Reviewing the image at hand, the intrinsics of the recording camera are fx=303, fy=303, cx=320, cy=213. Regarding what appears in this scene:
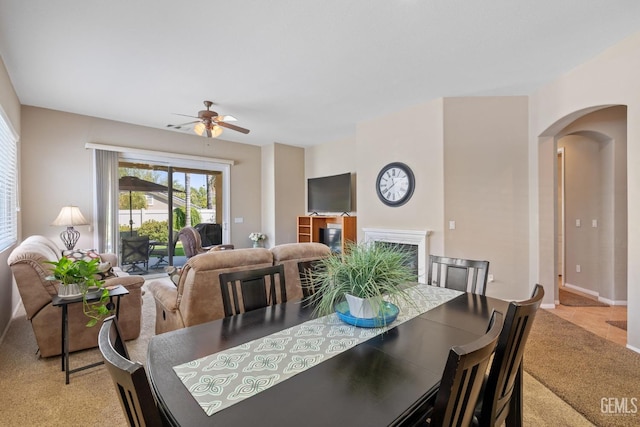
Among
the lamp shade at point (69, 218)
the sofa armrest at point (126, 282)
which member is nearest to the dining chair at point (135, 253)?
the lamp shade at point (69, 218)

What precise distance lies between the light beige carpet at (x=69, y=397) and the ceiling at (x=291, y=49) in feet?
9.35

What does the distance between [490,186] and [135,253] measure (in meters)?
5.91

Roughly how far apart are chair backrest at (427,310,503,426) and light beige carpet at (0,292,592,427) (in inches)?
58.3

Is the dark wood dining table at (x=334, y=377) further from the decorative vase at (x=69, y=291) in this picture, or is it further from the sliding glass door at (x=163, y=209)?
the sliding glass door at (x=163, y=209)

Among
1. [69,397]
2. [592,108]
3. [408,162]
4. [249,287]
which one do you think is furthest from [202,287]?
[592,108]

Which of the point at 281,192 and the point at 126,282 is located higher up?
the point at 281,192

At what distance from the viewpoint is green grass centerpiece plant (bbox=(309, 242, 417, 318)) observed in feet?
4.90

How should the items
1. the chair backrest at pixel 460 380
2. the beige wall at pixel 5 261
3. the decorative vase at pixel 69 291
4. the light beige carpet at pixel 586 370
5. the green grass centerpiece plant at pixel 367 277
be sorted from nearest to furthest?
the chair backrest at pixel 460 380 → the green grass centerpiece plant at pixel 367 277 → the light beige carpet at pixel 586 370 → the decorative vase at pixel 69 291 → the beige wall at pixel 5 261

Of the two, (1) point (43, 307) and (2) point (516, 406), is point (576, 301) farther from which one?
(1) point (43, 307)

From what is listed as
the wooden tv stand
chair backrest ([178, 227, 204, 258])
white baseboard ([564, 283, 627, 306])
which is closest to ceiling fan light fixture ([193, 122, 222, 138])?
chair backrest ([178, 227, 204, 258])

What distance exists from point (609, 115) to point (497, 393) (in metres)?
4.84

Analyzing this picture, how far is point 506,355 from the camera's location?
1.12 metres

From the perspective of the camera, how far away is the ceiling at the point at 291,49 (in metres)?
2.40

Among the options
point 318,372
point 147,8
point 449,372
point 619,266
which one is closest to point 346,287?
point 318,372
